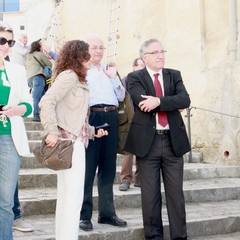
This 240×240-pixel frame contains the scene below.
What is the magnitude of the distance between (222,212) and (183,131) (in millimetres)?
1476

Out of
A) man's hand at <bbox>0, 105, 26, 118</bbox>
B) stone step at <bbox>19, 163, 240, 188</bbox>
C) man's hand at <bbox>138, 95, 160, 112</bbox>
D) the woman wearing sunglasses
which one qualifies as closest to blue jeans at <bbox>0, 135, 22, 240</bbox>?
the woman wearing sunglasses

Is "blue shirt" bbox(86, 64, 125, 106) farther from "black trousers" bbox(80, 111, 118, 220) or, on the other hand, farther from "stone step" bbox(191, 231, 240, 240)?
"stone step" bbox(191, 231, 240, 240)

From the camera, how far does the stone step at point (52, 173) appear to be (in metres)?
5.27

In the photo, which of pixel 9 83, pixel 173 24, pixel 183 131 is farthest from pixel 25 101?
pixel 173 24

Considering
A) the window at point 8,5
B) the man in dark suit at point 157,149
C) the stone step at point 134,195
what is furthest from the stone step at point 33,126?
the window at point 8,5

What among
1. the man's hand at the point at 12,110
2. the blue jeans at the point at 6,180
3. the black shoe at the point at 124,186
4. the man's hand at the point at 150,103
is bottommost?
the black shoe at the point at 124,186

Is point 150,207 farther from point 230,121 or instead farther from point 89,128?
point 230,121

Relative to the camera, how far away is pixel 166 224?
179 inches

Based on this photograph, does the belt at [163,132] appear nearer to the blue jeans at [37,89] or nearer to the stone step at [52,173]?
the stone step at [52,173]

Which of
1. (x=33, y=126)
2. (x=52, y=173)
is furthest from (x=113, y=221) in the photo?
(x=33, y=126)

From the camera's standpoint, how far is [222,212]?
203 inches

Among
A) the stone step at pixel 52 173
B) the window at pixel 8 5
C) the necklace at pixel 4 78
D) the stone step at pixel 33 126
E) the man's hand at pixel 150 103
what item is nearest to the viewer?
the necklace at pixel 4 78

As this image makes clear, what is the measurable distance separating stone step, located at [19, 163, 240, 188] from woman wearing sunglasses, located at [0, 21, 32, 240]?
6.54 feet

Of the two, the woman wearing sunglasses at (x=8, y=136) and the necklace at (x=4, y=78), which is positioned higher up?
the necklace at (x=4, y=78)
